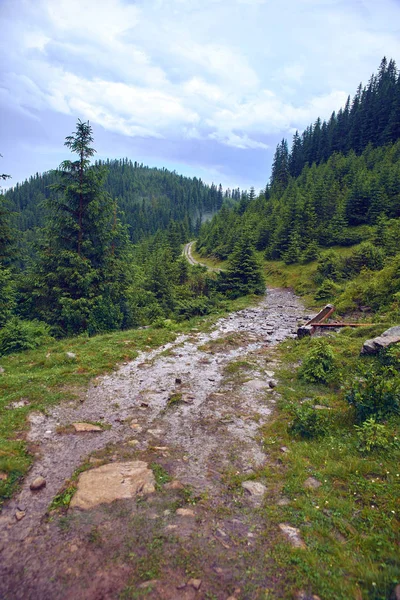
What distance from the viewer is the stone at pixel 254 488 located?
4.84 m

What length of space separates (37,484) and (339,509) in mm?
5024

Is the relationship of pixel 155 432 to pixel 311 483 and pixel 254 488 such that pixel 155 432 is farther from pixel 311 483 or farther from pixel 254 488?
pixel 311 483

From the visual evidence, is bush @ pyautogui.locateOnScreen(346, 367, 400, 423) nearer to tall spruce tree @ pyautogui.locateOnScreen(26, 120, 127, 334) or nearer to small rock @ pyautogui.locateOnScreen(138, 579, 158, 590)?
small rock @ pyautogui.locateOnScreen(138, 579, 158, 590)

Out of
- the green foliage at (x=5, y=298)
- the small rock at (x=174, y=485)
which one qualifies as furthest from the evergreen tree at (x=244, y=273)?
the small rock at (x=174, y=485)

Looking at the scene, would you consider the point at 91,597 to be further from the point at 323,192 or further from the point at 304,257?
the point at 323,192

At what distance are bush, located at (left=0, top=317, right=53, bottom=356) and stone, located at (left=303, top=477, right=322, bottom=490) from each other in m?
11.6

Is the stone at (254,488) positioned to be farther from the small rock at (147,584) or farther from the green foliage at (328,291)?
the green foliage at (328,291)

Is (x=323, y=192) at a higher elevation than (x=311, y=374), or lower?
higher

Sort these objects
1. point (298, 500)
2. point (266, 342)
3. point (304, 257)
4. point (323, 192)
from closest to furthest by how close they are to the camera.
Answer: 1. point (298, 500)
2. point (266, 342)
3. point (304, 257)
4. point (323, 192)

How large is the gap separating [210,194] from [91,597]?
20406 cm

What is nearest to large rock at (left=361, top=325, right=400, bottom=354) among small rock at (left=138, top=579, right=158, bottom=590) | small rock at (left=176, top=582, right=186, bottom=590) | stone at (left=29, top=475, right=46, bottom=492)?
small rock at (left=176, top=582, right=186, bottom=590)

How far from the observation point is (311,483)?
496cm

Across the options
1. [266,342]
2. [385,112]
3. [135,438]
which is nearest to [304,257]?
[266,342]

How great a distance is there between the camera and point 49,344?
12.8 metres
